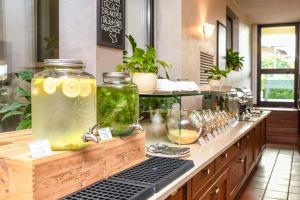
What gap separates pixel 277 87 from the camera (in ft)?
27.9

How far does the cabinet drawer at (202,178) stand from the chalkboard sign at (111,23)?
1.08m

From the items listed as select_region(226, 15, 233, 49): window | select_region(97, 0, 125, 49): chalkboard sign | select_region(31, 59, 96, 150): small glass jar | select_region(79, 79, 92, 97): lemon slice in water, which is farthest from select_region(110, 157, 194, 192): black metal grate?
select_region(226, 15, 233, 49): window

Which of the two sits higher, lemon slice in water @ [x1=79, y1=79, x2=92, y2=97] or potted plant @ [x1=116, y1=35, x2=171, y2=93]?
potted plant @ [x1=116, y1=35, x2=171, y2=93]

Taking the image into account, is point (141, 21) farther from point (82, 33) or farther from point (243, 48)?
point (243, 48)

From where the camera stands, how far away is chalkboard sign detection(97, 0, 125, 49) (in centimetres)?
223

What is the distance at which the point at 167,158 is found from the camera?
1.83m

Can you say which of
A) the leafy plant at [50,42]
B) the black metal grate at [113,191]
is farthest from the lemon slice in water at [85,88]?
the leafy plant at [50,42]

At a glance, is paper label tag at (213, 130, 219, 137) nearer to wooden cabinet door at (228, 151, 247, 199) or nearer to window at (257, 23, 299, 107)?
wooden cabinet door at (228, 151, 247, 199)

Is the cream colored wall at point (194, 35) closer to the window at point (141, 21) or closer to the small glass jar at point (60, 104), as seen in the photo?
the window at point (141, 21)

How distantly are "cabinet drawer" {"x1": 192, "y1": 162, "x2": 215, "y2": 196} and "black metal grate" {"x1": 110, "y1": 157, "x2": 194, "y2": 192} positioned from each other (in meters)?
0.13

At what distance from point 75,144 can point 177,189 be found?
56cm

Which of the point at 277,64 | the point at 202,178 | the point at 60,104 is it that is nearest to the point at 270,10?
the point at 277,64

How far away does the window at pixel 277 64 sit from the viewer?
8250mm

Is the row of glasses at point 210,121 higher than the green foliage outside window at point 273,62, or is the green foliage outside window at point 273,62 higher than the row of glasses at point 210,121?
the green foliage outside window at point 273,62
